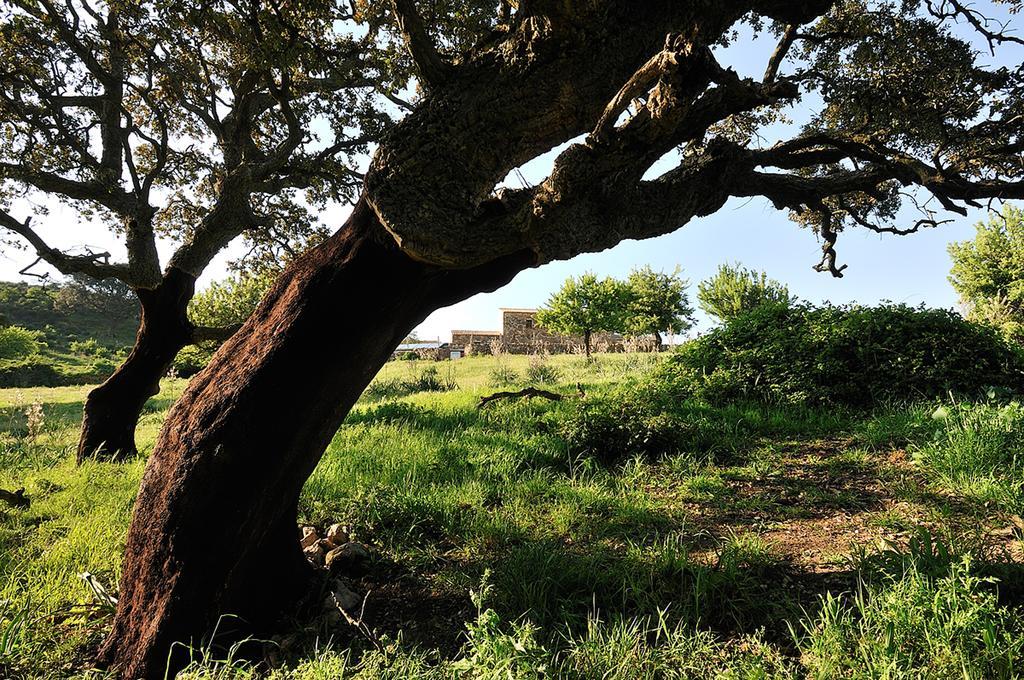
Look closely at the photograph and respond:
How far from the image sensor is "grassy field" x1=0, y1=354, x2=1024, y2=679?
200cm

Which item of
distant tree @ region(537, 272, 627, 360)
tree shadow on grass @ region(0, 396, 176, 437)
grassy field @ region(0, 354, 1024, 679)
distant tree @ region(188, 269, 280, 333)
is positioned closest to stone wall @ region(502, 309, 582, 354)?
distant tree @ region(537, 272, 627, 360)

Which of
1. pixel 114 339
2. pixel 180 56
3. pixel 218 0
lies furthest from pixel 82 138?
pixel 114 339

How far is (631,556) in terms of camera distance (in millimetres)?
2910

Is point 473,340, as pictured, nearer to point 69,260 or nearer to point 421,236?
point 69,260

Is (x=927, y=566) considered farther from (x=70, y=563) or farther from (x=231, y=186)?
(x=231, y=186)

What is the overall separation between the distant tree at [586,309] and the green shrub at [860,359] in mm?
15061

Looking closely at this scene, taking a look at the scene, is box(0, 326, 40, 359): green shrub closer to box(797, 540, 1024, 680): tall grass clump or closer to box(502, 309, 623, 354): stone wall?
box(502, 309, 623, 354): stone wall

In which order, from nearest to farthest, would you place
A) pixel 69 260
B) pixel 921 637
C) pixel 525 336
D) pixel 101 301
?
1. pixel 921 637
2. pixel 69 260
3. pixel 525 336
4. pixel 101 301

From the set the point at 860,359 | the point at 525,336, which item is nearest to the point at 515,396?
the point at 860,359

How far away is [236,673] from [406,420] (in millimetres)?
4888

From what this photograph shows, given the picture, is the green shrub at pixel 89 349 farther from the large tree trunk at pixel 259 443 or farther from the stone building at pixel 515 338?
the large tree trunk at pixel 259 443

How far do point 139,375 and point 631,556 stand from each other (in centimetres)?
669

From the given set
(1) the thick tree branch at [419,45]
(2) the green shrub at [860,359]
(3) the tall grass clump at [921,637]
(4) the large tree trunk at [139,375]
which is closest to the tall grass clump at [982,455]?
(3) the tall grass clump at [921,637]

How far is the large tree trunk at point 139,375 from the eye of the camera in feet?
19.3
